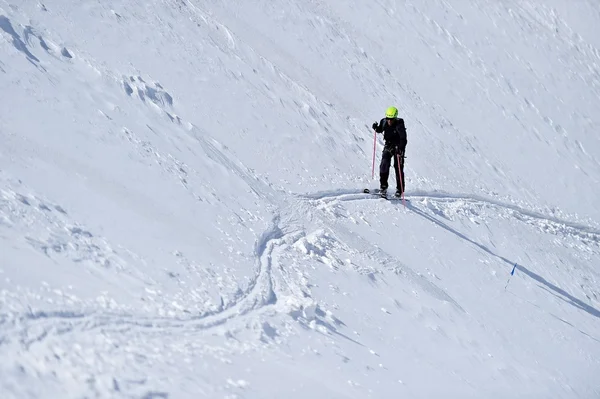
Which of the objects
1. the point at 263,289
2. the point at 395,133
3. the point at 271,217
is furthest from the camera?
the point at 395,133

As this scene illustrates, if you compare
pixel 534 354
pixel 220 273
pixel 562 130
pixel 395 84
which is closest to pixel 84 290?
pixel 220 273

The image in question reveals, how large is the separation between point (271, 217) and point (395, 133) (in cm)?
378

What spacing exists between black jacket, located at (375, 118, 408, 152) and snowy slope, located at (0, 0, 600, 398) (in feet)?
3.55

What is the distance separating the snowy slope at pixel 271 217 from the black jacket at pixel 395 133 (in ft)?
3.55

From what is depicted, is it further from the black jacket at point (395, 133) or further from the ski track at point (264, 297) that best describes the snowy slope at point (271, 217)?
the black jacket at point (395, 133)

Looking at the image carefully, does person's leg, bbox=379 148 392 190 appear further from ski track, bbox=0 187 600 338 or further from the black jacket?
ski track, bbox=0 187 600 338

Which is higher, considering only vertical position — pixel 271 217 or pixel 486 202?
pixel 486 202

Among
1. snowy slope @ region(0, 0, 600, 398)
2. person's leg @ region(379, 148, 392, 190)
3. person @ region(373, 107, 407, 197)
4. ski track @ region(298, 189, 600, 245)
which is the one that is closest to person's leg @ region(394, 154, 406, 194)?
person @ region(373, 107, 407, 197)

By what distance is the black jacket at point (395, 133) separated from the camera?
1187cm

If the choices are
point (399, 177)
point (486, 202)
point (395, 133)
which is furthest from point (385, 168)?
point (486, 202)

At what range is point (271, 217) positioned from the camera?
31.0 ft

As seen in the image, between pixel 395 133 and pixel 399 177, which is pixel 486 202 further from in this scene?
pixel 395 133

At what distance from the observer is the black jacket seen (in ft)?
38.9

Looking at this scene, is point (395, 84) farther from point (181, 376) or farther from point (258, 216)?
point (181, 376)
